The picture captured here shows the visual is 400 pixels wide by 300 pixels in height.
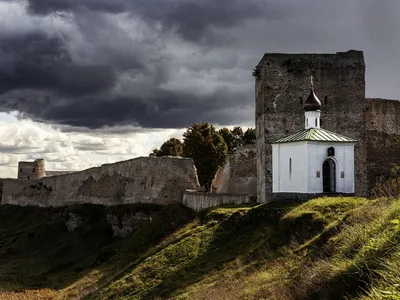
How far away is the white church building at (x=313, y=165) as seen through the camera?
2333 cm

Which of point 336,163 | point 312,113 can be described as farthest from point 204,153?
point 336,163

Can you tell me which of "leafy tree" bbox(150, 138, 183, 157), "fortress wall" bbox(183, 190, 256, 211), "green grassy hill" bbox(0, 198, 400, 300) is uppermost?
"leafy tree" bbox(150, 138, 183, 157)

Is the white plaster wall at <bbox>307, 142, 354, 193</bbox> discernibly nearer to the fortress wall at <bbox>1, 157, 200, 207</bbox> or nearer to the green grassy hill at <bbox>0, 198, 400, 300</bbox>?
the green grassy hill at <bbox>0, 198, 400, 300</bbox>

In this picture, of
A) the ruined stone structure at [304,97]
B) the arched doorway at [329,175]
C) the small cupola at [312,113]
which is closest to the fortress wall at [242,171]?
the ruined stone structure at [304,97]

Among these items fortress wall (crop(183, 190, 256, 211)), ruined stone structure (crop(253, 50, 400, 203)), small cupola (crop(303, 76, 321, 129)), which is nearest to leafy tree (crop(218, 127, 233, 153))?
ruined stone structure (crop(253, 50, 400, 203))

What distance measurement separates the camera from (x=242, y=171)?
127 feet

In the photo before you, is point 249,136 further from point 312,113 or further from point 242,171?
point 312,113

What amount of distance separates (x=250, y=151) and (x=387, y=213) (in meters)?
27.6

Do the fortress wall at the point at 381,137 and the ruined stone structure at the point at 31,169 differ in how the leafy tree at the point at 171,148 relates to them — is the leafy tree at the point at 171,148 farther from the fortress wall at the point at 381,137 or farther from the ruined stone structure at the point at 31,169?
the fortress wall at the point at 381,137

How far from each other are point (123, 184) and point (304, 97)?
14474mm

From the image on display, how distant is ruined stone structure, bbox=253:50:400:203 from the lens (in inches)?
1176

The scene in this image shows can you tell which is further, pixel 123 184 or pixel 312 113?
pixel 123 184

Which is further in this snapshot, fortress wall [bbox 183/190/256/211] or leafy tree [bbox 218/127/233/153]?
leafy tree [bbox 218/127/233/153]

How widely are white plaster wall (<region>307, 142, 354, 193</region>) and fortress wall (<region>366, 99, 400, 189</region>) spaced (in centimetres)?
1246
